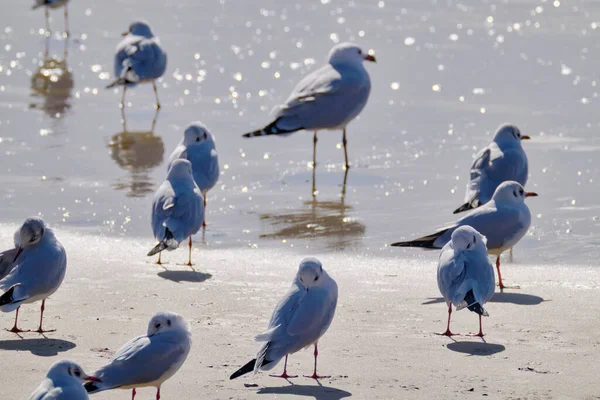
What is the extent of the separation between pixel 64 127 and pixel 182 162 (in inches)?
181

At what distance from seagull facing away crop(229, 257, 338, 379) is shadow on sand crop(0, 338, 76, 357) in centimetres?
117

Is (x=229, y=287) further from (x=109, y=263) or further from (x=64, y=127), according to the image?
(x=64, y=127)

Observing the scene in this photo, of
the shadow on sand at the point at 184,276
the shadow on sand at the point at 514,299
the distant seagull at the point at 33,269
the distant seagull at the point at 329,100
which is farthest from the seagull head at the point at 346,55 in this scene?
the distant seagull at the point at 33,269

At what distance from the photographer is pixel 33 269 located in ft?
22.1

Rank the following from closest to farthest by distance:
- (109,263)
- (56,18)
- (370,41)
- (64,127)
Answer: (109,263), (64,127), (370,41), (56,18)

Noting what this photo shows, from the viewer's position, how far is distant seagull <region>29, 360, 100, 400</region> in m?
4.90

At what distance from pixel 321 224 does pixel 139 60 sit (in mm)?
5528

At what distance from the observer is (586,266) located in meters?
8.46

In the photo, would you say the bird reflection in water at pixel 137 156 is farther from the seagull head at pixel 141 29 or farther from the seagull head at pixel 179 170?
the seagull head at pixel 141 29

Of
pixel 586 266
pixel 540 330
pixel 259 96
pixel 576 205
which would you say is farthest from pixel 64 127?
pixel 540 330

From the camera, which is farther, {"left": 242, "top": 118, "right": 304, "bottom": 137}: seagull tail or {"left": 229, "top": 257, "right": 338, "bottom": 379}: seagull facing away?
{"left": 242, "top": 118, "right": 304, "bottom": 137}: seagull tail

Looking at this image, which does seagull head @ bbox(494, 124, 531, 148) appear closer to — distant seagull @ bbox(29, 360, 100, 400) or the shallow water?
the shallow water

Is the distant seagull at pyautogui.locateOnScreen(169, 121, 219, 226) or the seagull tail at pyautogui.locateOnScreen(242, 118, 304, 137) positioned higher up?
the seagull tail at pyautogui.locateOnScreen(242, 118, 304, 137)

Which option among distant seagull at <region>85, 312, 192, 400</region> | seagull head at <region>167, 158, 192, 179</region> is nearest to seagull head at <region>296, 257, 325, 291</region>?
distant seagull at <region>85, 312, 192, 400</region>
